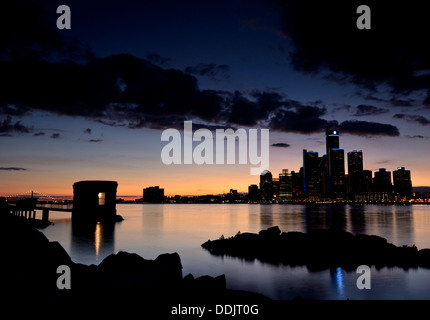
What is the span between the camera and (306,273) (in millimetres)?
23953

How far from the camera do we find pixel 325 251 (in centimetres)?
2850

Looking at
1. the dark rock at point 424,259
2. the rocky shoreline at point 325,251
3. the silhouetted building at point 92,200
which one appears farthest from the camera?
the silhouetted building at point 92,200

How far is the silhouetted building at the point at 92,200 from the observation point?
60.4 m

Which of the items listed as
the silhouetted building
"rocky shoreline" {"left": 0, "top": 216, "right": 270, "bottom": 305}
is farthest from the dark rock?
the silhouetted building

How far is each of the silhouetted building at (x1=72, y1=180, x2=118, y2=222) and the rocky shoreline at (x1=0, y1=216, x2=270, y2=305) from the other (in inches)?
1757

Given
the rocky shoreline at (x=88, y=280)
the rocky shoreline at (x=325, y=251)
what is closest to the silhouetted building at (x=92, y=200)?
the rocky shoreline at (x=325, y=251)

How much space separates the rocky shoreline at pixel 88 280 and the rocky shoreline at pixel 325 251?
13.8m

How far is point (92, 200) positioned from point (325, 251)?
47.6m

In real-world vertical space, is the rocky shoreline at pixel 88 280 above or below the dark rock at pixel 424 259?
above

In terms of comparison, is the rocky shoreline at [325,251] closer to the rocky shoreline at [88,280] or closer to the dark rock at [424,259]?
the dark rock at [424,259]

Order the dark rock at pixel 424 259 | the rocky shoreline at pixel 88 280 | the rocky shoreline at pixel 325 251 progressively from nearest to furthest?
the rocky shoreline at pixel 88 280 < the dark rock at pixel 424 259 < the rocky shoreline at pixel 325 251

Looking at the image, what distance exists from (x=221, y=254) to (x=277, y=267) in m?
7.67
